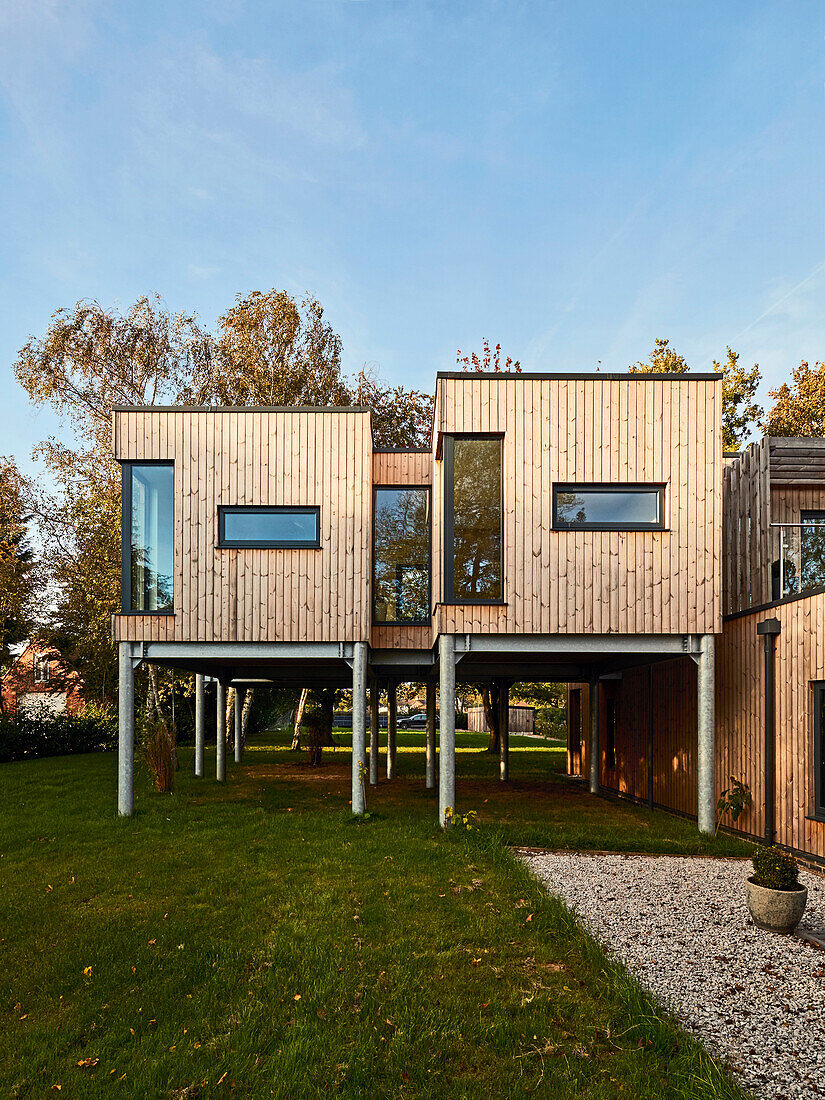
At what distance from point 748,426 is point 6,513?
23.7 m

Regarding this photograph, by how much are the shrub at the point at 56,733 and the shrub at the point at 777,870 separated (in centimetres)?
1839

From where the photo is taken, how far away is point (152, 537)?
10.9m

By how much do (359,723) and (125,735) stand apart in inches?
136

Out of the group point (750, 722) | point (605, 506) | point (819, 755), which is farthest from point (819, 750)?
point (605, 506)

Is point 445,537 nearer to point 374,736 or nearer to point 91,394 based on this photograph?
point 374,736

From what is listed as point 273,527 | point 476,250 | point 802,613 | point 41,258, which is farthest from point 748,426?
point 41,258

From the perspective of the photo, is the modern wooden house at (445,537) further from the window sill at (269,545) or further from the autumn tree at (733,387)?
the autumn tree at (733,387)

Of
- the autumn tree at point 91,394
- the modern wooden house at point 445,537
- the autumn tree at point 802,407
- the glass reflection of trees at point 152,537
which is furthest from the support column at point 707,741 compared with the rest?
the autumn tree at point 802,407

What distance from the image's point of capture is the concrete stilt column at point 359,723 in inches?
408

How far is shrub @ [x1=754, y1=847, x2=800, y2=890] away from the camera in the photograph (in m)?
5.83

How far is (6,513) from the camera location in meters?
22.2

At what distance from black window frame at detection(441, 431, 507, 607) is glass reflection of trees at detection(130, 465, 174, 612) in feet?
13.9

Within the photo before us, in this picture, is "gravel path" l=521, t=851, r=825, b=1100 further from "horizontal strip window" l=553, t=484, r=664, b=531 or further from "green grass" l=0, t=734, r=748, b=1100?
"horizontal strip window" l=553, t=484, r=664, b=531

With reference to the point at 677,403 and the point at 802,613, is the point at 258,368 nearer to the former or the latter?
the point at 677,403
